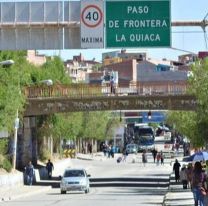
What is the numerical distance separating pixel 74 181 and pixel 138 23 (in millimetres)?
21888

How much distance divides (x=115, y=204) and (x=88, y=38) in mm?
10714

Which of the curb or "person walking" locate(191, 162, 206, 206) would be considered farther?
the curb

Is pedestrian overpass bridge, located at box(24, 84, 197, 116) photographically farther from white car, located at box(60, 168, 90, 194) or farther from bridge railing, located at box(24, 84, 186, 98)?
white car, located at box(60, 168, 90, 194)

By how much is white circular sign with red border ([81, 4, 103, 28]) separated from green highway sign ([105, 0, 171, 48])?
322 mm

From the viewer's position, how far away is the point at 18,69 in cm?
6700

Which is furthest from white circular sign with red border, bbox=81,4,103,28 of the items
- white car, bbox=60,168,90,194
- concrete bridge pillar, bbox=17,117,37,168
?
concrete bridge pillar, bbox=17,117,37,168

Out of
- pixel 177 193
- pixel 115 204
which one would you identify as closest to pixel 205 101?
pixel 177 193

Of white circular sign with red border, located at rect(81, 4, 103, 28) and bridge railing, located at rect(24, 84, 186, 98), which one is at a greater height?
white circular sign with red border, located at rect(81, 4, 103, 28)

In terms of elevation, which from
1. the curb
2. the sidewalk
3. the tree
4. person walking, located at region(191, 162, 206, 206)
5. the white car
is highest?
the tree

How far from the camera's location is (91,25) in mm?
34594

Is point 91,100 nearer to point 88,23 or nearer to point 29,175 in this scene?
point 29,175

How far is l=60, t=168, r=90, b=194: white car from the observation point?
54312mm

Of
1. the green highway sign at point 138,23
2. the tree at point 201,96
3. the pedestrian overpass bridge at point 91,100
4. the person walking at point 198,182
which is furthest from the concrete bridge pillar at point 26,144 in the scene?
the person walking at point 198,182

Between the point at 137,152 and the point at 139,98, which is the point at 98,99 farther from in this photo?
the point at 137,152
